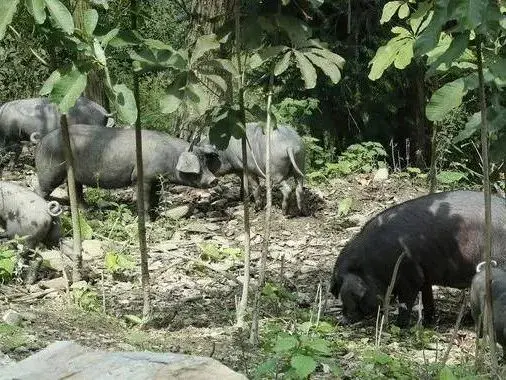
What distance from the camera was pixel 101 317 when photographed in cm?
620

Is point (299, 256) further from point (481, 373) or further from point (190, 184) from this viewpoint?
point (481, 373)

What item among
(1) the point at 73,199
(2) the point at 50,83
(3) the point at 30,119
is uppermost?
(2) the point at 50,83

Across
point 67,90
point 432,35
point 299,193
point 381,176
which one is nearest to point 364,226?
point 67,90

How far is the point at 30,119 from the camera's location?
13117 millimetres

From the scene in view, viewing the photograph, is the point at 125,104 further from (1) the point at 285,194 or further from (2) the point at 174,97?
(1) the point at 285,194

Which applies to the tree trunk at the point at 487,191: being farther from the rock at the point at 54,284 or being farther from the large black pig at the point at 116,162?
the large black pig at the point at 116,162

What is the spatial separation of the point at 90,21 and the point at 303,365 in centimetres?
253

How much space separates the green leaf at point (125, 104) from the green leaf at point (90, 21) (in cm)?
39

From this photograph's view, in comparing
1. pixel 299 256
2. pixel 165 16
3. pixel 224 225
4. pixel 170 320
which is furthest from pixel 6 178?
pixel 165 16

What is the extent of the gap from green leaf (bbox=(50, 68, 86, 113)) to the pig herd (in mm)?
2676

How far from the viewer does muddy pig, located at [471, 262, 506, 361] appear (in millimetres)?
5555

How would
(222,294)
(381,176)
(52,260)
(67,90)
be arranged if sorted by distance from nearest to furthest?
(67,90) → (222,294) → (52,260) → (381,176)

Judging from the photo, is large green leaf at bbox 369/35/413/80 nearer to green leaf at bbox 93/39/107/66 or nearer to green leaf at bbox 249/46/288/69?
green leaf at bbox 249/46/288/69

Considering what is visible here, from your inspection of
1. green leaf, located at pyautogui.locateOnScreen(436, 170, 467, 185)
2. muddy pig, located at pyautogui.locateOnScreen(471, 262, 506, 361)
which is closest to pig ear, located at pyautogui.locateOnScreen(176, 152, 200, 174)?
green leaf, located at pyautogui.locateOnScreen(436, 170, 467, 185)
